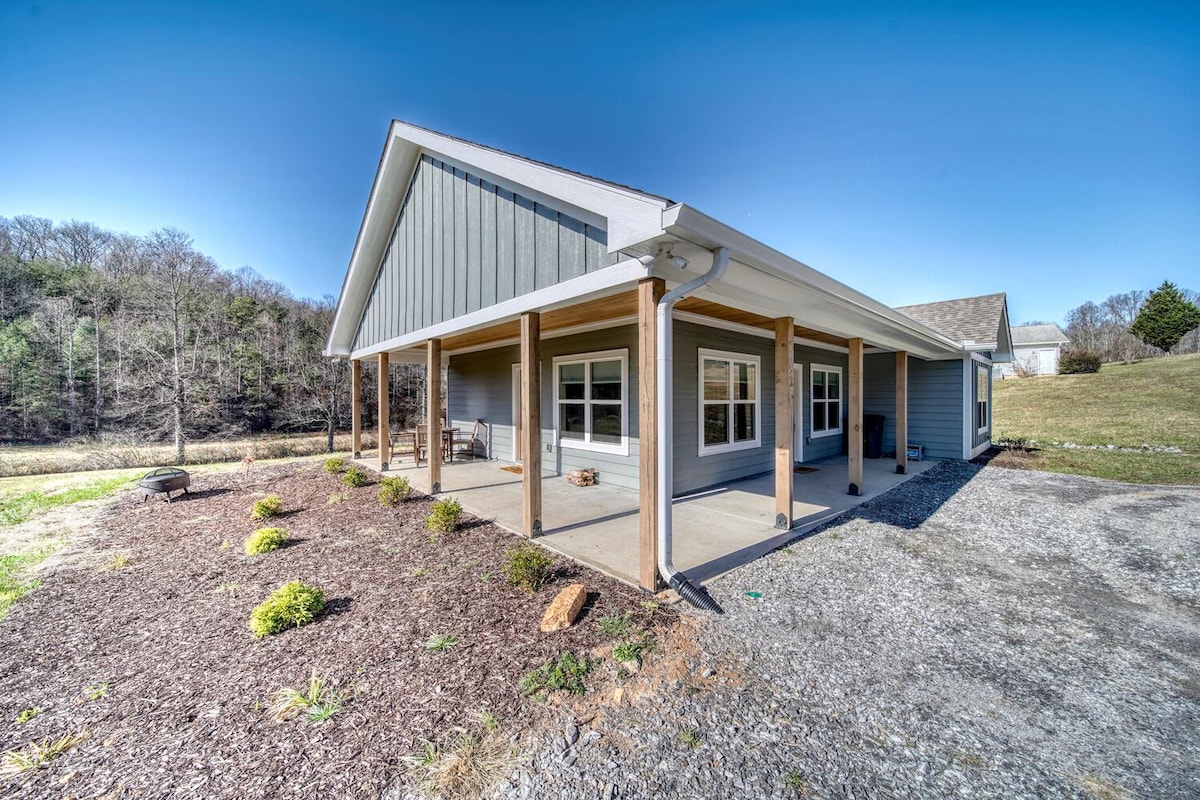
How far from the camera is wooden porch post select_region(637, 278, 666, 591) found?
3.29 metres

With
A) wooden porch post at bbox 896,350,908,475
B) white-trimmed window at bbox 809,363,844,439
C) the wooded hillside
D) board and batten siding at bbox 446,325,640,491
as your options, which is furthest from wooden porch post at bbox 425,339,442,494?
the wooded hillside

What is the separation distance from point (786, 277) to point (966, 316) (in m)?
10.3

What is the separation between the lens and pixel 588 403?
737cm

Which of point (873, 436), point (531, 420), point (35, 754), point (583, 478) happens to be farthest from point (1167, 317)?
point (35, 754)

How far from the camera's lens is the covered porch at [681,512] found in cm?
414

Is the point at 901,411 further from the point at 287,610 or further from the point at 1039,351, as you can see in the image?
the point at 1039,351

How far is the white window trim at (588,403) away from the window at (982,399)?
990cm

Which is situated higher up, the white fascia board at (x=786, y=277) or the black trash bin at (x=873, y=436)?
the white fascia board at (x=786, y=277)

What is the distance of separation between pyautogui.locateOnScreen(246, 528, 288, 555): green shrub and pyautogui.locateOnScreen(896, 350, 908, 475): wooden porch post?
9.83 meters

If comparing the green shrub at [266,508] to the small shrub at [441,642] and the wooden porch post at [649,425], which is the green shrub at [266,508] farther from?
the wooden porch post at [649,425]

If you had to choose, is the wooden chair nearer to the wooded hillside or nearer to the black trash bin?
the wooded hillside

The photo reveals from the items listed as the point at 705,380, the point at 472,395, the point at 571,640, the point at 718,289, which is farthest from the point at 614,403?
the point at 472,395

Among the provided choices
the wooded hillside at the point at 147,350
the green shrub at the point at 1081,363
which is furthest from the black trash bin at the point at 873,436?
the green shrub at the point at 1081,363

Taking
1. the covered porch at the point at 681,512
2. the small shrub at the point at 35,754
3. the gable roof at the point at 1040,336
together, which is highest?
the gable roof at the point at 1040,336
